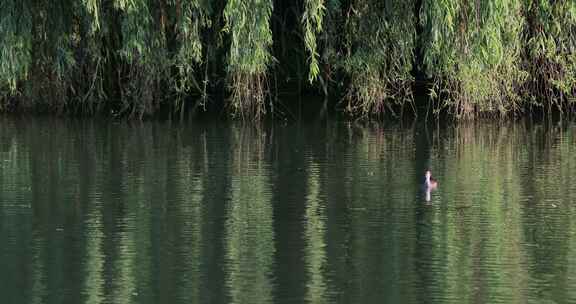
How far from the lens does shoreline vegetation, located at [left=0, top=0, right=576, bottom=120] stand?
54.2ft

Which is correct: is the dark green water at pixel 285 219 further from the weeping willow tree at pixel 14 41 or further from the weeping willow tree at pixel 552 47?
the weeping willow tree at pixel 552 47

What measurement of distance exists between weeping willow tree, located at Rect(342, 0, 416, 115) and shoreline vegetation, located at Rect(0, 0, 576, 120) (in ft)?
0.06

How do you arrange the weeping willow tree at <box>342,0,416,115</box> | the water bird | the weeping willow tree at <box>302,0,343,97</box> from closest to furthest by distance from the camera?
the water bird, the weeping willow tree at <box>302,0,343,97</box>, the weeping willow tree at <box>342,0,416,115</box>

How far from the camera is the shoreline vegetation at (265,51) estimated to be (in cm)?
1653

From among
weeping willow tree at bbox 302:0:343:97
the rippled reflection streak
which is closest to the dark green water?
the rippled reflection streak

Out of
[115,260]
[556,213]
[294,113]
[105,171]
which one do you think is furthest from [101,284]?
[294,113]

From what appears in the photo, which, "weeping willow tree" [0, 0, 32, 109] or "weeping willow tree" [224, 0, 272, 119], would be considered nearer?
"weeping willow tree" [224, 0, 272, 119]

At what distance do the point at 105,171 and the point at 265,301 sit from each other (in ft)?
17.9

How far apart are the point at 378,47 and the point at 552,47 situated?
7.36 feet

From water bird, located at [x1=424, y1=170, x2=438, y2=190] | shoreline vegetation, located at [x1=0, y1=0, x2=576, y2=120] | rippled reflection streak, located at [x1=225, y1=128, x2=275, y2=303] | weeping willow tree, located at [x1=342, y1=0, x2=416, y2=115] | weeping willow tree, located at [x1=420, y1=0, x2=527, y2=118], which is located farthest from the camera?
weeping willow tree, located at [x1=342, y1=0, x2=416, y2=115]

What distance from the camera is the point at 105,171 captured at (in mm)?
13055

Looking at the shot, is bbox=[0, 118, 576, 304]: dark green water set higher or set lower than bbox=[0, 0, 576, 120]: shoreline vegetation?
lower

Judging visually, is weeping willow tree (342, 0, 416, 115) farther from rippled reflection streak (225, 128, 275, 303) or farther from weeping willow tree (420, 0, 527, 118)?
rippled reflection streak (225, 128, 275, 303)

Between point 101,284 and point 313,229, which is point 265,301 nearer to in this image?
point 101,284
